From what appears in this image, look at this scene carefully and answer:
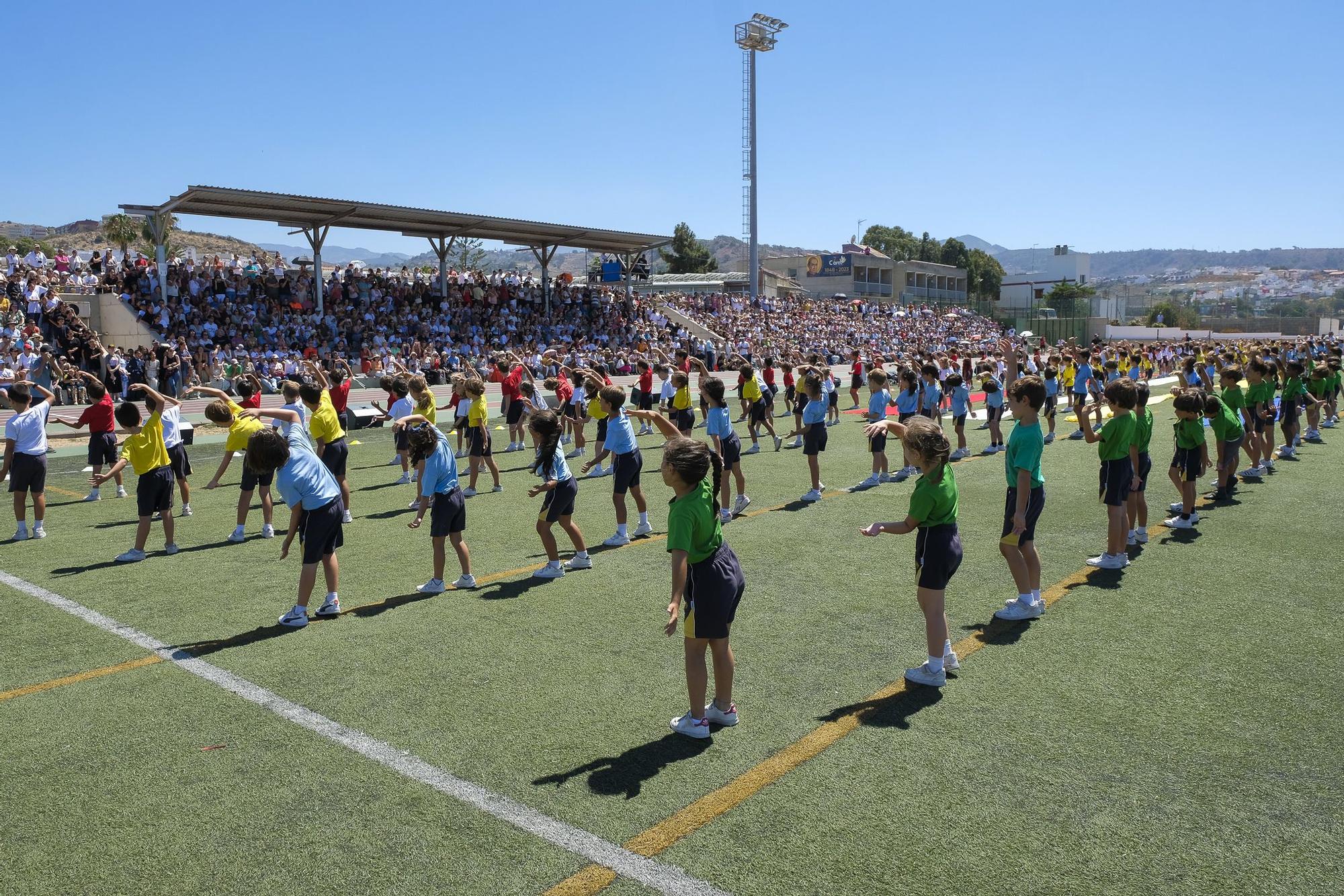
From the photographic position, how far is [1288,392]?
14805 mm

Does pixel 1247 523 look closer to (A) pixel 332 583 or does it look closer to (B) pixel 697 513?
(B) pixel 697 513

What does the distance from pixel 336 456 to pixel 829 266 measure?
263ft

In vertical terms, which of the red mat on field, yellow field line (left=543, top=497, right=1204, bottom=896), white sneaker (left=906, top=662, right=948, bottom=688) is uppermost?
the red mat on field

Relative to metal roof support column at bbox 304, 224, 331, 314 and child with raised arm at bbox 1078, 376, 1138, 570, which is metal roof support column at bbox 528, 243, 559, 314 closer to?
metal roof support column at bbox 304, 224, 331, 314

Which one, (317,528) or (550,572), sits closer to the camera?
(317,528)

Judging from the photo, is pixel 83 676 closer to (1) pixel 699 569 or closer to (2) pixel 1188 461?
(1) pixel 699 569

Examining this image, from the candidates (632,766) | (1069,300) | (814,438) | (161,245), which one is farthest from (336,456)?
(1069,300)

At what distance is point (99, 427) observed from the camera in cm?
1141

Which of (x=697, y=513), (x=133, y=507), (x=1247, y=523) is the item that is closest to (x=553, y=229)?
(x=133, y=507)

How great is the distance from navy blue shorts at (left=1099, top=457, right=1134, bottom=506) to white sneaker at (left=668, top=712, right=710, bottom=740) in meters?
4.93

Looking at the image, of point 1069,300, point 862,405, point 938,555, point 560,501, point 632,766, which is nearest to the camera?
point 632,766

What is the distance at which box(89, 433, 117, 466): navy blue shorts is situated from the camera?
11.9 m

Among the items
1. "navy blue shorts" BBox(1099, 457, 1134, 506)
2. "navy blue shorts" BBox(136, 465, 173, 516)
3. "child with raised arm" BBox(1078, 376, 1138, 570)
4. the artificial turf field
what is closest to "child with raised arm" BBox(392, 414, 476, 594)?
the artificial turf field

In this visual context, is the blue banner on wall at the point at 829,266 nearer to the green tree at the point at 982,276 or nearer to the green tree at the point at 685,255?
the green tree at the point at 685,255
